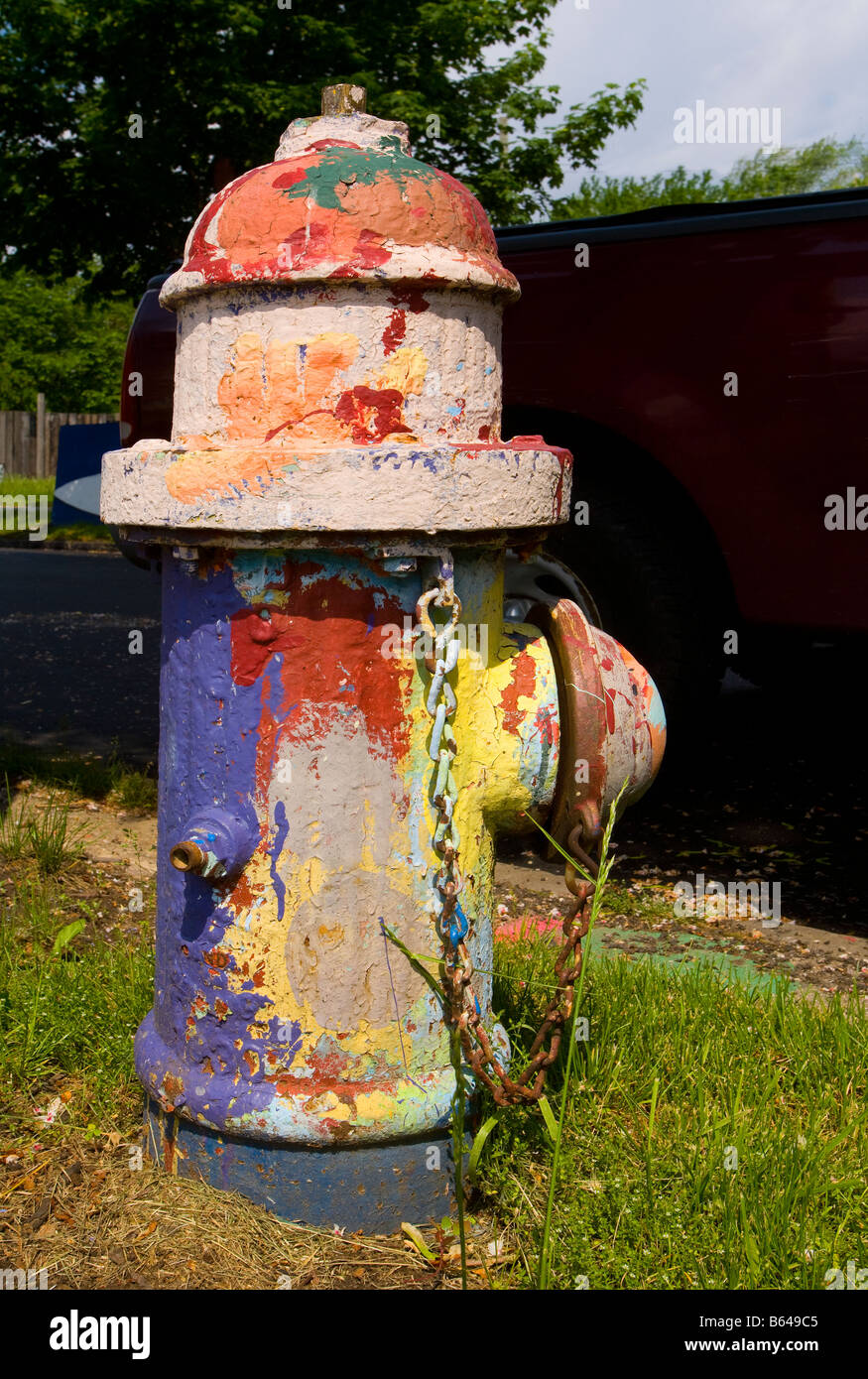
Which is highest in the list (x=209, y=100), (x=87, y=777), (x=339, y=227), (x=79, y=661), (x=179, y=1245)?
(x=209, y=100)

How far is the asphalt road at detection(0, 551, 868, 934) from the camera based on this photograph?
149 inches

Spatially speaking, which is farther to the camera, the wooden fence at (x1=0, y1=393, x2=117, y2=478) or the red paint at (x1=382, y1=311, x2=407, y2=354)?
the wooden fence at (x1=0, y1=393, x2=117, y2=478)

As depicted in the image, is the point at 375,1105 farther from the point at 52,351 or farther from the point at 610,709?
the point at 52,351

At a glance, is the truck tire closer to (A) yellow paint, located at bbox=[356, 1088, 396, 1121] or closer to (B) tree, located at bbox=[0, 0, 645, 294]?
(A) yellow paint, located at bbox=[356, 1088, 396, 1121]

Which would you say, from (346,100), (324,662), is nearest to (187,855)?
(324,662)

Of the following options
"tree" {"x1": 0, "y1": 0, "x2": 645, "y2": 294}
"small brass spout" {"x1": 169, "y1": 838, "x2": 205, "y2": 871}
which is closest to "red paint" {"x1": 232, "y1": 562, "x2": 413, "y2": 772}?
"small brass spout" {"x1": 169, "y1": 838, "x2": 205, "y2": 871}

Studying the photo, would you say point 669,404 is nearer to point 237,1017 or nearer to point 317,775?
point 317,775

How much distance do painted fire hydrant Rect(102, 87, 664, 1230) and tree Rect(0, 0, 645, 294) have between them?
36.6ft

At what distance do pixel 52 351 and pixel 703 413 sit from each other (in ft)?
99.2

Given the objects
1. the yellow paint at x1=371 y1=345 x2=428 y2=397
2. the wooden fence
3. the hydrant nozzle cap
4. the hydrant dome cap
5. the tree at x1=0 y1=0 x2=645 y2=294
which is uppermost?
the tree at x1=0 y1=0 x2=645 y2=294

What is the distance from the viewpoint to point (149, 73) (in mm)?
13258

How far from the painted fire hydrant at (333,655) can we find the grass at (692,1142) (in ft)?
0.80

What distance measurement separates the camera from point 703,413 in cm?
348

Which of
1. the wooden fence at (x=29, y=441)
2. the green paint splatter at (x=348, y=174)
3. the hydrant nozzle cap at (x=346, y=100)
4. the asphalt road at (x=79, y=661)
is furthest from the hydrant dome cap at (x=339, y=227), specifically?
the wooden fence at (x=29, y=441)
